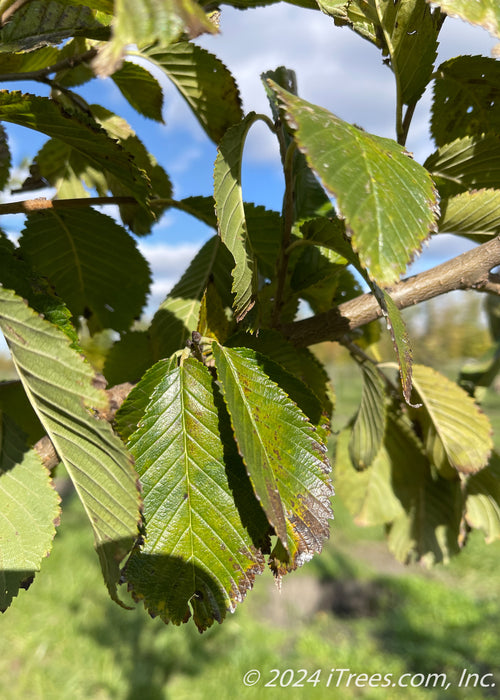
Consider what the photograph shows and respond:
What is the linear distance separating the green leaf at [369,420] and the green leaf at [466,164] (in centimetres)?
27

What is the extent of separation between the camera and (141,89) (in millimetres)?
770

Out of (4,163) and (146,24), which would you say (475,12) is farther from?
(4,163)

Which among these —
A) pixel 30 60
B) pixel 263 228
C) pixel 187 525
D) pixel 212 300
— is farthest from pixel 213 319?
pixel 30 60

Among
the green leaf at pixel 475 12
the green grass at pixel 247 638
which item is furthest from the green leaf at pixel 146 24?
the green grass at pixel 247 638

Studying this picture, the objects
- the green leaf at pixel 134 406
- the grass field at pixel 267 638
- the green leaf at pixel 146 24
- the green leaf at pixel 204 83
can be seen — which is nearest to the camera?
the green leaf at pixel 146 24

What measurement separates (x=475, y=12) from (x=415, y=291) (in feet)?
1.05

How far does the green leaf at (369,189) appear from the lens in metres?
0.39

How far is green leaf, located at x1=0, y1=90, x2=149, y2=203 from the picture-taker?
0.52 meters

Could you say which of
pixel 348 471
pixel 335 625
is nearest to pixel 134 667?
pixel 335 625

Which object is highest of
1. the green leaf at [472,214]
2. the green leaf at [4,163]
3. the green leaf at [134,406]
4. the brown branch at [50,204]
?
the green leaf at [4,163]

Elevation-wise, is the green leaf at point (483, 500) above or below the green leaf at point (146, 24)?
below

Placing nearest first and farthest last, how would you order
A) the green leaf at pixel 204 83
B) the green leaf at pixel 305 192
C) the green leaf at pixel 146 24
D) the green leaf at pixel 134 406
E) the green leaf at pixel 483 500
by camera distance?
1. the green leaf at pixel 146 24
2. the green leaf at pixel 134 406
3. the green leaf at pixel 204 83
4. the green leaf at pixel 305 192
5. the green leaf at pixel 483 500

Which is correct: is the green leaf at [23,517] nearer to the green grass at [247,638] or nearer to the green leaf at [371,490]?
the green leaf at [371,490]

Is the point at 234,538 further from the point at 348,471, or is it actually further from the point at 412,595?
the point at 412,595
